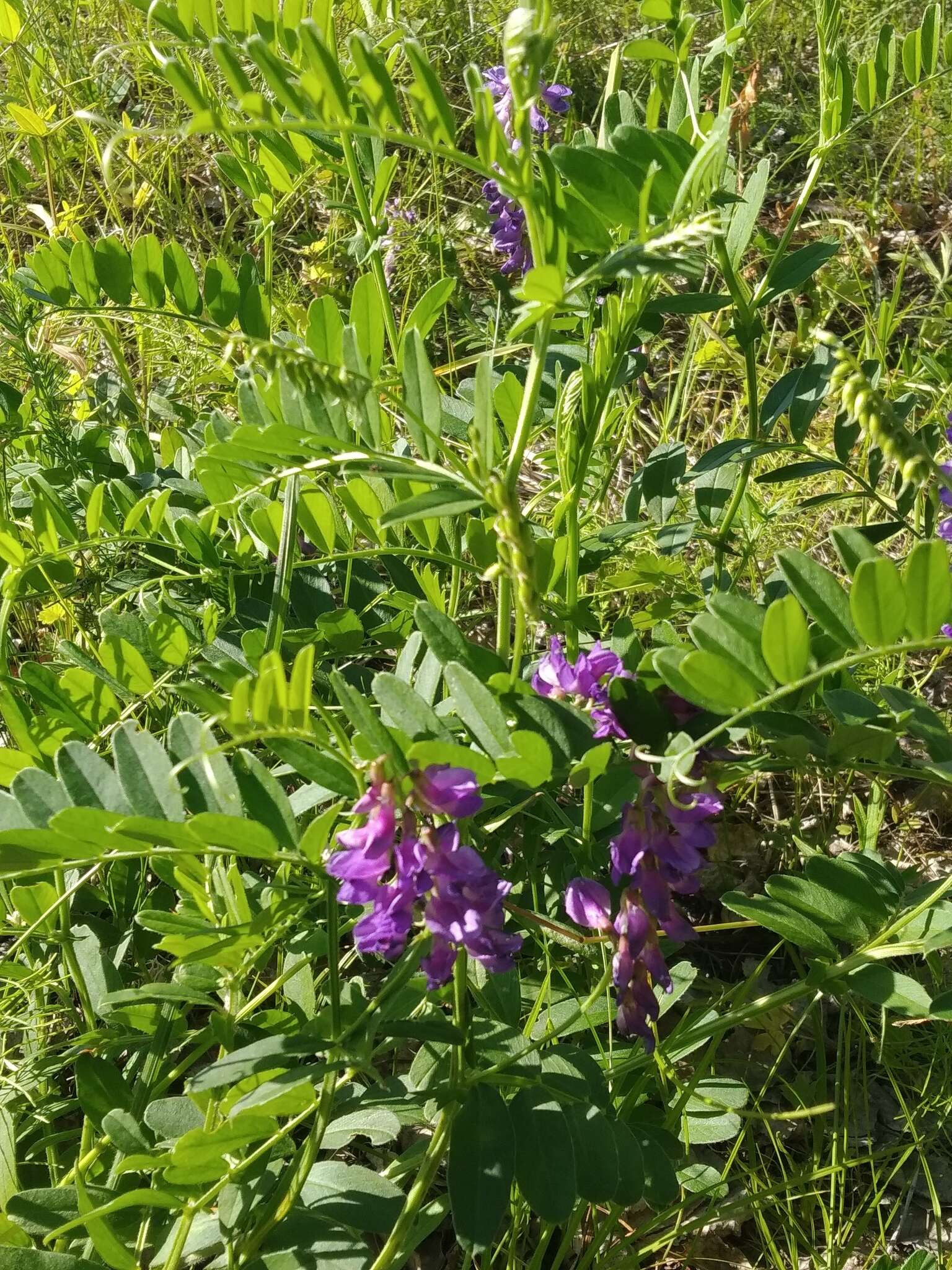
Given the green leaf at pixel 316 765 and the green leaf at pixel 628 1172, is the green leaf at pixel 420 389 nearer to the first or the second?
the green leaf at pixel 316 765

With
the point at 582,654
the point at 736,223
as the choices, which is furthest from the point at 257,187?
the point at 582,654

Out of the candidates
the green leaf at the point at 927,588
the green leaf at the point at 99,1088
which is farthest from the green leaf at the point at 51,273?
the green leaf at the point at 927,588

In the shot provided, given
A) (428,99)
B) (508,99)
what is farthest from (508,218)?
(428,99)

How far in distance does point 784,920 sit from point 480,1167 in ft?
1.26

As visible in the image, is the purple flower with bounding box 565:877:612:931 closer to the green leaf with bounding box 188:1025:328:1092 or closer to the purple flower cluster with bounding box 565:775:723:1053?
the purple flower cluster with bounding box 565:775:723:1053

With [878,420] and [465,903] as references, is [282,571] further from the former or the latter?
[878,420]

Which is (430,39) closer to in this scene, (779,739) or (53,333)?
(53,333)

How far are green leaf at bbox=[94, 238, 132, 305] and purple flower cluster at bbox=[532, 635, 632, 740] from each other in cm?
83

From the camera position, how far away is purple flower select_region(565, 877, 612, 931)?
3.75 feet

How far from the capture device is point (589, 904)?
1.15m

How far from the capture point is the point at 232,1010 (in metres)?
1.18

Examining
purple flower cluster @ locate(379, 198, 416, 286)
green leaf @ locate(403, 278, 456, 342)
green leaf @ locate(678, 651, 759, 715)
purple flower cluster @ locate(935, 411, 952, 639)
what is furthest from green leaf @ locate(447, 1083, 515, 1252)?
purple flower cluster @ locate(379, 198, 416, 286)

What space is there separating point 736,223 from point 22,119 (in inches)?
61.9

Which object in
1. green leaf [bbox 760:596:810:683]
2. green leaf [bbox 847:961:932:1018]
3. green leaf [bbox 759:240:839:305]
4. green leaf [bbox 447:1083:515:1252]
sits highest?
green leaf [bbox 759:240:839:305]
